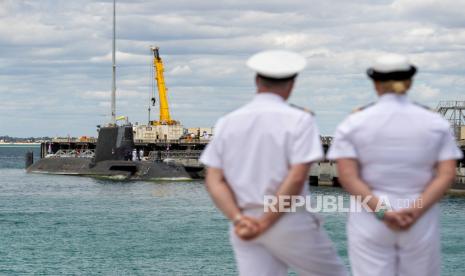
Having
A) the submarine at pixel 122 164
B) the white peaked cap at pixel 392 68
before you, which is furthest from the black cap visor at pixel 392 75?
the submarine at pixel 122 164

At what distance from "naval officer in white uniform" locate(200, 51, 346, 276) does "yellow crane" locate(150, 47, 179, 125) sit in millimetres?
108141

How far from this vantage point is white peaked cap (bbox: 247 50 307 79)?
19.1ft

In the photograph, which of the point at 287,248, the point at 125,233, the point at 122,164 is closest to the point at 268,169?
the point at 287,248

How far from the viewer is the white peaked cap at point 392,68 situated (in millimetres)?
5887

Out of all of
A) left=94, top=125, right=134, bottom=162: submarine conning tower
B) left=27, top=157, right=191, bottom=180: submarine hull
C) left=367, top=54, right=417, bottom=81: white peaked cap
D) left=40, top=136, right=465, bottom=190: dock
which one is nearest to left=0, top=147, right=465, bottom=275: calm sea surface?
left=27, top=157, right=191, bottom=180: submarine hull

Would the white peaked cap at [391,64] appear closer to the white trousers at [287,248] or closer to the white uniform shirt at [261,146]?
the white uniform shirt at [261,146]

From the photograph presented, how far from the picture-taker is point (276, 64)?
585 centimetres

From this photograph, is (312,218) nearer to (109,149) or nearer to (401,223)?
(401,223)

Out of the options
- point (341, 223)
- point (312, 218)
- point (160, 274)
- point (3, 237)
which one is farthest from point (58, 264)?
point (312, 218)

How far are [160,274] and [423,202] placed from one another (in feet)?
75.3

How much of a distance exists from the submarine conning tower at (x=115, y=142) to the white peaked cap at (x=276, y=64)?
7664 cm

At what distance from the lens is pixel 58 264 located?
3067 cm

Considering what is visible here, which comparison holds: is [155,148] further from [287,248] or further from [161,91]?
[287,248]

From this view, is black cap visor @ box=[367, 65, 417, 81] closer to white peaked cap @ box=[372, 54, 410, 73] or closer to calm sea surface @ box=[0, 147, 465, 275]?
white peaked cap @ box=[372, 54, 410, 73]
